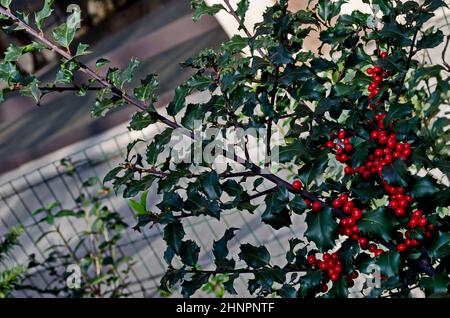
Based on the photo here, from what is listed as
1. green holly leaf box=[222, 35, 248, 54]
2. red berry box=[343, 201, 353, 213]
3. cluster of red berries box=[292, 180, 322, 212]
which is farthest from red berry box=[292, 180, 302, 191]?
green holly leaf box=[222, 35, 248, 54]

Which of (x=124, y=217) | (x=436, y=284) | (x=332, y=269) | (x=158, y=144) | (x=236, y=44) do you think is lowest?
(x=436, y=284)

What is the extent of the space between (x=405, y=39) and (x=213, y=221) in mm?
2060

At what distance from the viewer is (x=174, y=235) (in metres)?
1.33

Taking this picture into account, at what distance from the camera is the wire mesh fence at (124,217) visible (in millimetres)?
3291

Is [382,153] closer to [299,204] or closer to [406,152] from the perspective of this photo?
[406,152]

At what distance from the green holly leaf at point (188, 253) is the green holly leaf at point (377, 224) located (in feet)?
1.22

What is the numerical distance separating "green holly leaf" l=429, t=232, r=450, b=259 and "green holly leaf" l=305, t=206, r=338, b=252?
0.20 m

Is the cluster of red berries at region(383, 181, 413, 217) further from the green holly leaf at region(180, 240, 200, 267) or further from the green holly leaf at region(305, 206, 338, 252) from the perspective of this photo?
the green holly leaf at region(180, 240, 200, 267)

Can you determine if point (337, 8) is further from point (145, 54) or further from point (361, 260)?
point (145, 54)

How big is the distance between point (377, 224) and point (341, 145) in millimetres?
277

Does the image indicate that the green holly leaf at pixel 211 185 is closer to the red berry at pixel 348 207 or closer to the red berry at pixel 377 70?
the red berry at pixel 348 207

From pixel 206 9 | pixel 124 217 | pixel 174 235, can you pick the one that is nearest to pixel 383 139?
pixel 174 235

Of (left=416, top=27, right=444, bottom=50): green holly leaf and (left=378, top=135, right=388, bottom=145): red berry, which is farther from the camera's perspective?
(left=416, top=27, right=444, bottom=50): green holly leaf

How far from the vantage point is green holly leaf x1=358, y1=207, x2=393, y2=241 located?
1.21 m
